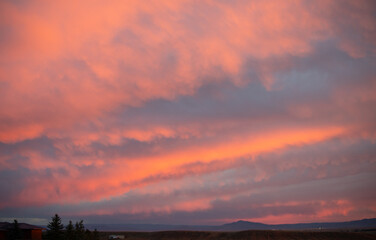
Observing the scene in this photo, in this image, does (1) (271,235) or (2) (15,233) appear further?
(1) (271,235)

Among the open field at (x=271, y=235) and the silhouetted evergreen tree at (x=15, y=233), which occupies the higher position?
the silhouetted evergreen tree at (x=15, y=233)

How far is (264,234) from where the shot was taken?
154 meters

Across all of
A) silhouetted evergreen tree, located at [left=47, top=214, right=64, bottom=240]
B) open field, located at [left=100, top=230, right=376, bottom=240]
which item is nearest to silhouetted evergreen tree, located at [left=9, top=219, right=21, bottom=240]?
silhouetted evergreen tree, located at [left=47, top=214, right=64, bottom=240]

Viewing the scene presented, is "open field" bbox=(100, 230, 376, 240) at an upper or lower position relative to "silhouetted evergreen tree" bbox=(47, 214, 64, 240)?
lower

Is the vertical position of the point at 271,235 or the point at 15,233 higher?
the point at 15,233

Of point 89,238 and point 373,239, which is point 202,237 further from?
point 89,238

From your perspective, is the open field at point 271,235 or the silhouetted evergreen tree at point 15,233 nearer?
the silhouetted evergreen tree at point 15,233

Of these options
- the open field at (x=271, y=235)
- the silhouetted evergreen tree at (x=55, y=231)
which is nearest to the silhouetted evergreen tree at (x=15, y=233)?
the silhouetted evergreen tree at (x=55, y=231)

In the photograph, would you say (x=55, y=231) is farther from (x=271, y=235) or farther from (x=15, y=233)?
(x=271, y=235)

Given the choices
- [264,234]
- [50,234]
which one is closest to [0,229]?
[50,234]

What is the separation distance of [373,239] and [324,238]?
17.6 meters

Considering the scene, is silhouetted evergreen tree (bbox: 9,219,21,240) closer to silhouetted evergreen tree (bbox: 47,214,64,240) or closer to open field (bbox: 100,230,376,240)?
silhouetted evergreen tree (bbox: 47,214,64,240)

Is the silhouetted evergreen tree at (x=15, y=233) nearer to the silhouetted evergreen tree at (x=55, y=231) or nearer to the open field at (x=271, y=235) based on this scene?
the silhouetted evergreen tree at (x=55, y=231)

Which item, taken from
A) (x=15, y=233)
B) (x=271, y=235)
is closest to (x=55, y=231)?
(x=15, y=233)
